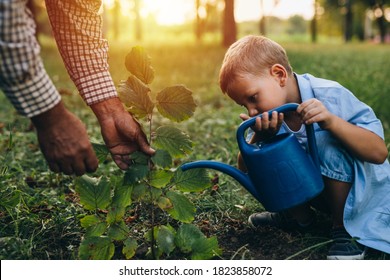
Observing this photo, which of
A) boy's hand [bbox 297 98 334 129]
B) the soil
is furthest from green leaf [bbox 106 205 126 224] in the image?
boy's hand [bbox 297 98 334 129]

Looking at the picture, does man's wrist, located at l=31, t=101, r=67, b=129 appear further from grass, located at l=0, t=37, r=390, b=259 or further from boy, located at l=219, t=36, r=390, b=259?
boy, located at l=219, t=36, r=390, b=259

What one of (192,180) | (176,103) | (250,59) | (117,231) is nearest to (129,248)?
(117,231)

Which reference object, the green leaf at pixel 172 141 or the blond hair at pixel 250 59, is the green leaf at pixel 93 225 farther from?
the blond hair at pixel 250 59

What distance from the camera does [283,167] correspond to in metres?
1.83

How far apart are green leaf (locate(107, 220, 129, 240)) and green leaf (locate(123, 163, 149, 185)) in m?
0.21

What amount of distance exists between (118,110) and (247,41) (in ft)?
2.05

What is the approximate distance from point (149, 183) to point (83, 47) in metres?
0.59

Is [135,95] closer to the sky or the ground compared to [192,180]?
closer to the sky

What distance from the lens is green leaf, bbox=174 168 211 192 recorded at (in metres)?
1.84

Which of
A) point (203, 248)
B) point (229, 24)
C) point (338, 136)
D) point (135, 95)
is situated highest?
point (135, 95)

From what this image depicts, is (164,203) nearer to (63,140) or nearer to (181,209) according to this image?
(181,209)

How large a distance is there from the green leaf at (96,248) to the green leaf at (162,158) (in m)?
0.35

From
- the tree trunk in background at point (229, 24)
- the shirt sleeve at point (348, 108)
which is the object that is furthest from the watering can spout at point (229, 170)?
the tree trunk in background at point (229, 24)

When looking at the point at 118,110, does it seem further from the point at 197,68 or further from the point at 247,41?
the point at 197,68
